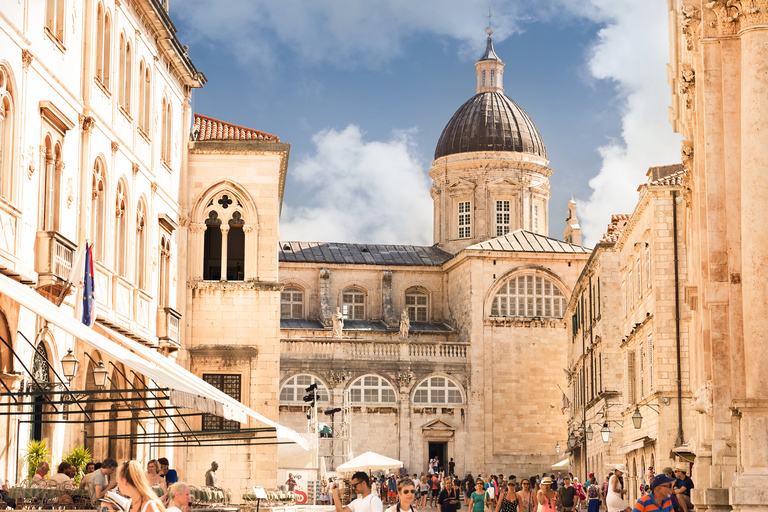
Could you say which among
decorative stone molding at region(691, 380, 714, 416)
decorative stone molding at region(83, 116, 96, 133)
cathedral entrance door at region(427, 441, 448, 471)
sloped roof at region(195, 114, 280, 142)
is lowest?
cathedral entrance door at region(427, 441, 448, 471)

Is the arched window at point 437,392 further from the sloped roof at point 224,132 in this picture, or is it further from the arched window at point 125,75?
the arched window at point 125,75

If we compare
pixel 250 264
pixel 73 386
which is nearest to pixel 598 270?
pixel 250 264

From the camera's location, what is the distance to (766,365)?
13398 millimetres

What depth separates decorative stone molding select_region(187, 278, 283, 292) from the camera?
32.3 metres

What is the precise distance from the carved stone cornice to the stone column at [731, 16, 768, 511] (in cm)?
104

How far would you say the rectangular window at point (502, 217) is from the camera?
67500mm

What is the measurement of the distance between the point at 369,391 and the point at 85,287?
116 feet

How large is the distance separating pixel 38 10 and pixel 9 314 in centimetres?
517

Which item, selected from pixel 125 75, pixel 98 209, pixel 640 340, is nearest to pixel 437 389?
pixel 640 340

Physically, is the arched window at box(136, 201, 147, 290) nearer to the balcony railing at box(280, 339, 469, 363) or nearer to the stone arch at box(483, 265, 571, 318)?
the balcony railing at box(280, 339, 469, 363)

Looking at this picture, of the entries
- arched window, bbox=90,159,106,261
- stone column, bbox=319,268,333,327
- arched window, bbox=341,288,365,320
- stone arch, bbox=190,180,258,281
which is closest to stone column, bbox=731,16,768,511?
arched window, bbox=90,159,106,261

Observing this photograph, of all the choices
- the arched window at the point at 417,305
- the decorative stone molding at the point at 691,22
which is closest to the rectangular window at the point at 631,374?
the decorative stone molding at the point at 691,22

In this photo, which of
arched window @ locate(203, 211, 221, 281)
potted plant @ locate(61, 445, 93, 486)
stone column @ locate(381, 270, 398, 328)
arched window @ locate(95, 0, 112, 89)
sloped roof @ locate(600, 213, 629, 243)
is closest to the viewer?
potted plant @ locate(61, 445, 93, 486)

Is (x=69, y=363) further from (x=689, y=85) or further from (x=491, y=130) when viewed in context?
(x=491, y=130)
